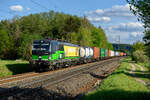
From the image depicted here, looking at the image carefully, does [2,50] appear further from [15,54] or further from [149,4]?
[149,4]

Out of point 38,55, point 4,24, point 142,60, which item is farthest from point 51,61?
point 4,24

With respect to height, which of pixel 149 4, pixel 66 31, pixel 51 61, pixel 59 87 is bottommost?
pixel 59 87

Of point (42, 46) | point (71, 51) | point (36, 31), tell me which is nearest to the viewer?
point (42, 46)

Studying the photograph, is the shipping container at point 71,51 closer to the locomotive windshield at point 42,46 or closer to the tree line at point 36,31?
the locomotive windshield at point 42,46

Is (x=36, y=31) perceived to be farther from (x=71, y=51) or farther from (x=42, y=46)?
(x=42, y=46)

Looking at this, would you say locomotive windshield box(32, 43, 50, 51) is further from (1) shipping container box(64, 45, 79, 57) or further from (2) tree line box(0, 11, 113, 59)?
(2) tree line box(0, 11, 113, 59)

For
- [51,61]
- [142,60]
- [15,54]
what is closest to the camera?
[51,61]

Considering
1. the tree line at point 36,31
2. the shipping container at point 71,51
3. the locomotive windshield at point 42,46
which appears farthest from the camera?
the tree line at point 36,31

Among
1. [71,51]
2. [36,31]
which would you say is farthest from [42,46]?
[36,31]

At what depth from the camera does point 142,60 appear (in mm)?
45625

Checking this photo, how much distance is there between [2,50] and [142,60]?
45227 mm

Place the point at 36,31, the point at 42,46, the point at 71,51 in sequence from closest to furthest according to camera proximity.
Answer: the point at 42,46 < the point at 71,51 < the point at 36,31

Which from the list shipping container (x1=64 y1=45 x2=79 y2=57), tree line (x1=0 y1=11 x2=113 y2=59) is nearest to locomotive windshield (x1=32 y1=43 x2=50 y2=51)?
shipping container (x1=64 y1=45 x2=79 y2=57)

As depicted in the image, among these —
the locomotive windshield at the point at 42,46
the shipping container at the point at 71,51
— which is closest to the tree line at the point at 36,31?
the shipping container at the point at 71,51
